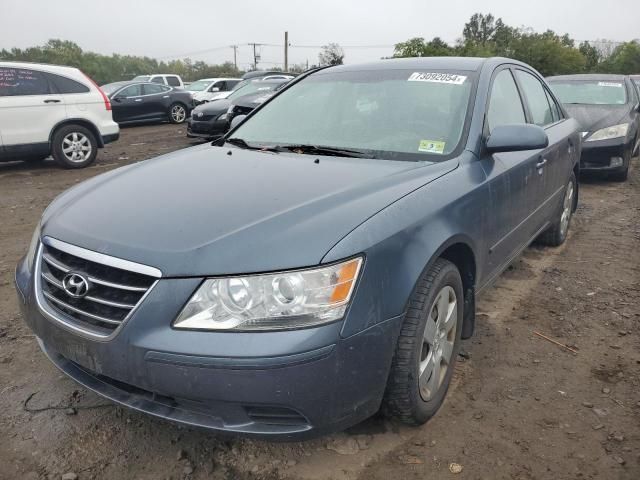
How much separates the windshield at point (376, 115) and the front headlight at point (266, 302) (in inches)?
45.0

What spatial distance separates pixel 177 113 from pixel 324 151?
1474 centimetres

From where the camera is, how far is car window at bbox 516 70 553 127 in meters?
3.88

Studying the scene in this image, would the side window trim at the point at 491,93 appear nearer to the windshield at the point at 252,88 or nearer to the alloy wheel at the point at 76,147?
the alloy wheel at the point at 76,147

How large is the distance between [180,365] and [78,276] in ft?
1.85

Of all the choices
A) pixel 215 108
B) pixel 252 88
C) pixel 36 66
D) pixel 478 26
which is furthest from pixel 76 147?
pixel 478 26

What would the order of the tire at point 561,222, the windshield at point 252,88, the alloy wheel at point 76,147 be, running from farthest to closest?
the windshield at point 252,88
the alloy wheel at point 76,147
the tire at point 561,222

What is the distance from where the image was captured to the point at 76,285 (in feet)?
6.46

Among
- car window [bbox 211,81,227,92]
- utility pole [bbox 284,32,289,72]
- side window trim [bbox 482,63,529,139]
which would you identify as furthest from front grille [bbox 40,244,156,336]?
→ utility pole [bbox 284,32,289,72]

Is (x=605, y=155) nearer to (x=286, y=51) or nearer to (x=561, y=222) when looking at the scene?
(x=561, y=222)

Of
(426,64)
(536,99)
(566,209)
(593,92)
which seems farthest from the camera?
(593,92)

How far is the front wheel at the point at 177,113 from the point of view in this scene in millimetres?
16312

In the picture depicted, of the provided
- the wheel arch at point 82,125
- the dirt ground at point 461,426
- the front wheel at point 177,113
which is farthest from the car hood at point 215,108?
the dirt ground at point 461,426

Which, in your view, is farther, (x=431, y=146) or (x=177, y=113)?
(x=177, y=113)

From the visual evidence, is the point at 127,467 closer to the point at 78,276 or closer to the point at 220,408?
the point at 220,408
